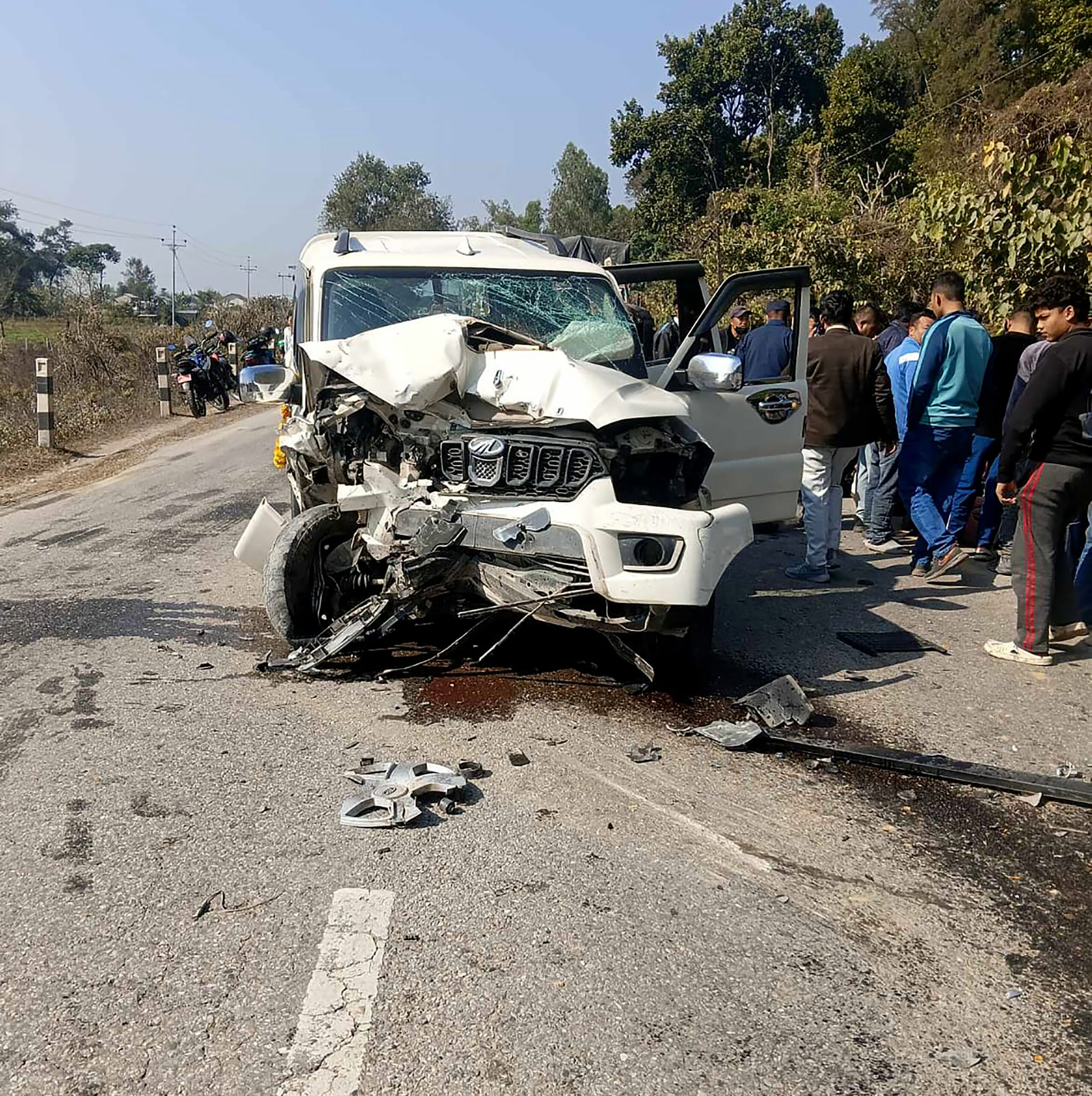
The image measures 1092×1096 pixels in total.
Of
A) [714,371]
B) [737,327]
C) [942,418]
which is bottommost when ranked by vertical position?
[942,418]

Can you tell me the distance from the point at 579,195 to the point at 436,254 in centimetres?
7961

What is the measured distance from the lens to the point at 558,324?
599cm

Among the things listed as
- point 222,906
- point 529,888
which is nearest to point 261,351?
point 222,906

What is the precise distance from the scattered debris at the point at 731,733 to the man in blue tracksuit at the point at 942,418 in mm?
3436

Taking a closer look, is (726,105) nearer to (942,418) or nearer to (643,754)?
(942,418)

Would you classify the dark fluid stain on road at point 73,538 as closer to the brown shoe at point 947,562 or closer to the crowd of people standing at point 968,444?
the crowd of people standing at point 968,444

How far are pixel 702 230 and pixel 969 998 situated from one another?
2115 centimetres

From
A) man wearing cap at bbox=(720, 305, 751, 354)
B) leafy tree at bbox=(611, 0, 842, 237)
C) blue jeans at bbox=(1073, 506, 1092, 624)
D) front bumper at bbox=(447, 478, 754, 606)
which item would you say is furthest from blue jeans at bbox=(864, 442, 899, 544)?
leafy tree at bbox=(611, 0, 842, 237)

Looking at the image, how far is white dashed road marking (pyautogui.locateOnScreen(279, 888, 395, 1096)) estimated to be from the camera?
2357 mm

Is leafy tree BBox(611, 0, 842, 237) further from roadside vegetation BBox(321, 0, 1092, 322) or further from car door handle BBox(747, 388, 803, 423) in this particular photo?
car door handle BBox(747, 388, 803, 423)

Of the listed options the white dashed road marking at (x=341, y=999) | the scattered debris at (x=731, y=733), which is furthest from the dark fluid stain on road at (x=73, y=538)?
the white dashed road marking at (x=341, y=999)

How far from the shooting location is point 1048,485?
539 centimetres

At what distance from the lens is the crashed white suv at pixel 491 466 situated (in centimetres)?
446

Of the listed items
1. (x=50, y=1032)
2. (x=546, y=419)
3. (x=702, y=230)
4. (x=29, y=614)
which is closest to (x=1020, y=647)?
(x=546, y=419)
